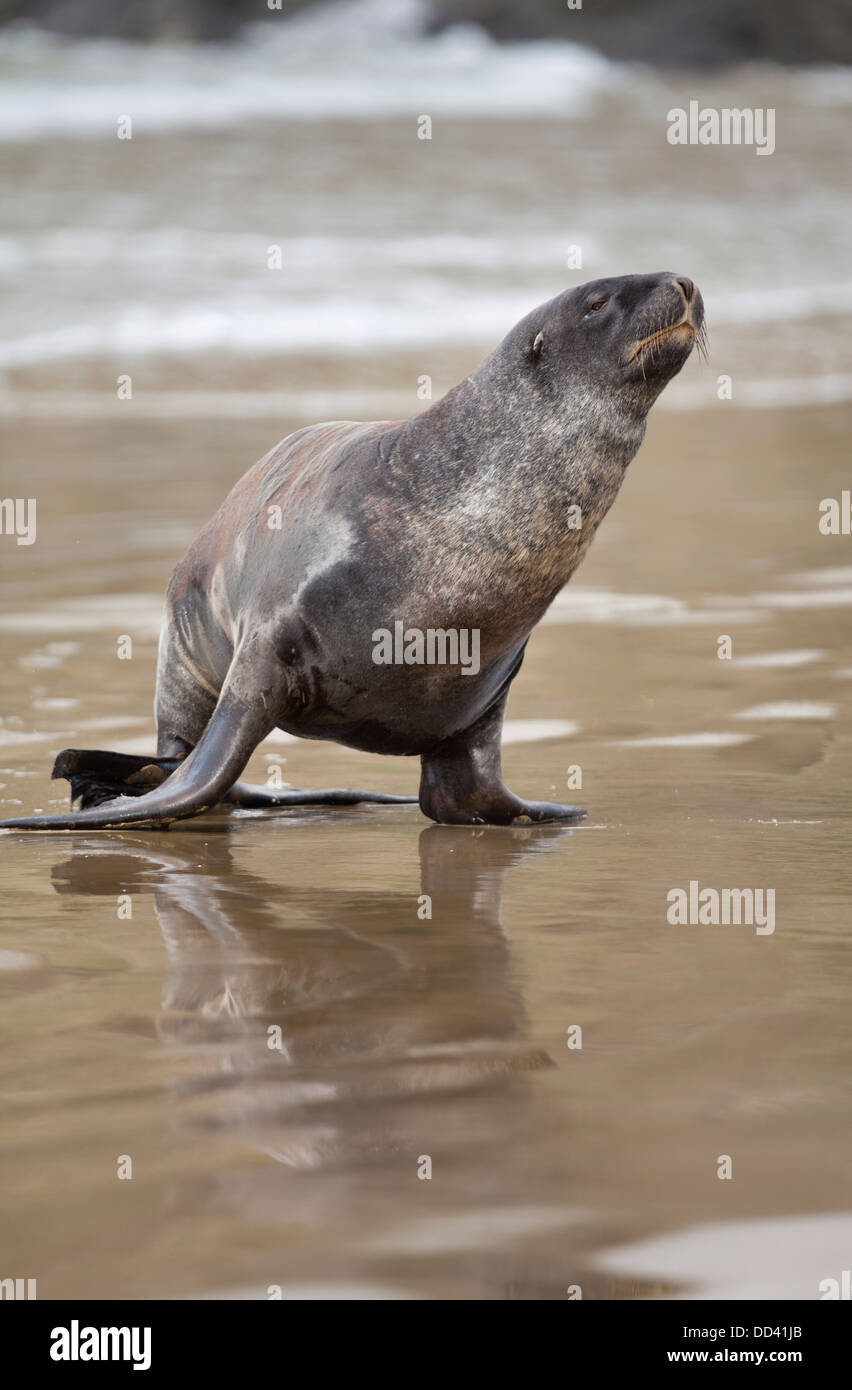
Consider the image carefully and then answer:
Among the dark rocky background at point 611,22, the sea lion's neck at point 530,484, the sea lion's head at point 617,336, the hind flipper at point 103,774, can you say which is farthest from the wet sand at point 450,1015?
Result: the dark rocky background at point 611,22

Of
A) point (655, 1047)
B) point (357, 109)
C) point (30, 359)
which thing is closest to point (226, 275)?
point (30, 359)

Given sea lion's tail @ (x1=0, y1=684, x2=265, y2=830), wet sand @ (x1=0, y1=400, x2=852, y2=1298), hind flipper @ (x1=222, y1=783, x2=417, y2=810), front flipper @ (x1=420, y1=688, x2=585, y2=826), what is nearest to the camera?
wet sand @ (x1=0, y1=400, x2=852, y2=1298)

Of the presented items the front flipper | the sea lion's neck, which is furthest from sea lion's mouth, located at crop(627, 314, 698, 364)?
the front flipper

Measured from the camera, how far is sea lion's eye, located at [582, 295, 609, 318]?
4.66m

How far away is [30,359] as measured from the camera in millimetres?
17219

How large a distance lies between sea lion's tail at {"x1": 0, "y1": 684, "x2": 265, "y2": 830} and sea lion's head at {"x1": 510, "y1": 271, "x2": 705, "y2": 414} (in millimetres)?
1150

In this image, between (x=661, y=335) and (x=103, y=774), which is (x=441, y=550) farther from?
(x=103, y=774)

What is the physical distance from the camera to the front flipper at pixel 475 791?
203 inches

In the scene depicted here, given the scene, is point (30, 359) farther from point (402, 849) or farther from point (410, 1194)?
point (410, 1194)

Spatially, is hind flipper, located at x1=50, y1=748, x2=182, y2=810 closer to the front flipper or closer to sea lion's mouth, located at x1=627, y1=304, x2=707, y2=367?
the front flipper

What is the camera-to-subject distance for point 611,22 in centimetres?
4100

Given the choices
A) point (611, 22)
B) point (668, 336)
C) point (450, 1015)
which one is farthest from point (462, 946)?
point (611, 22)

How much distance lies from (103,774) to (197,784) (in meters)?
0.50

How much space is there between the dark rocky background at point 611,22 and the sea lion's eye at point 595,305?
1352 inches
